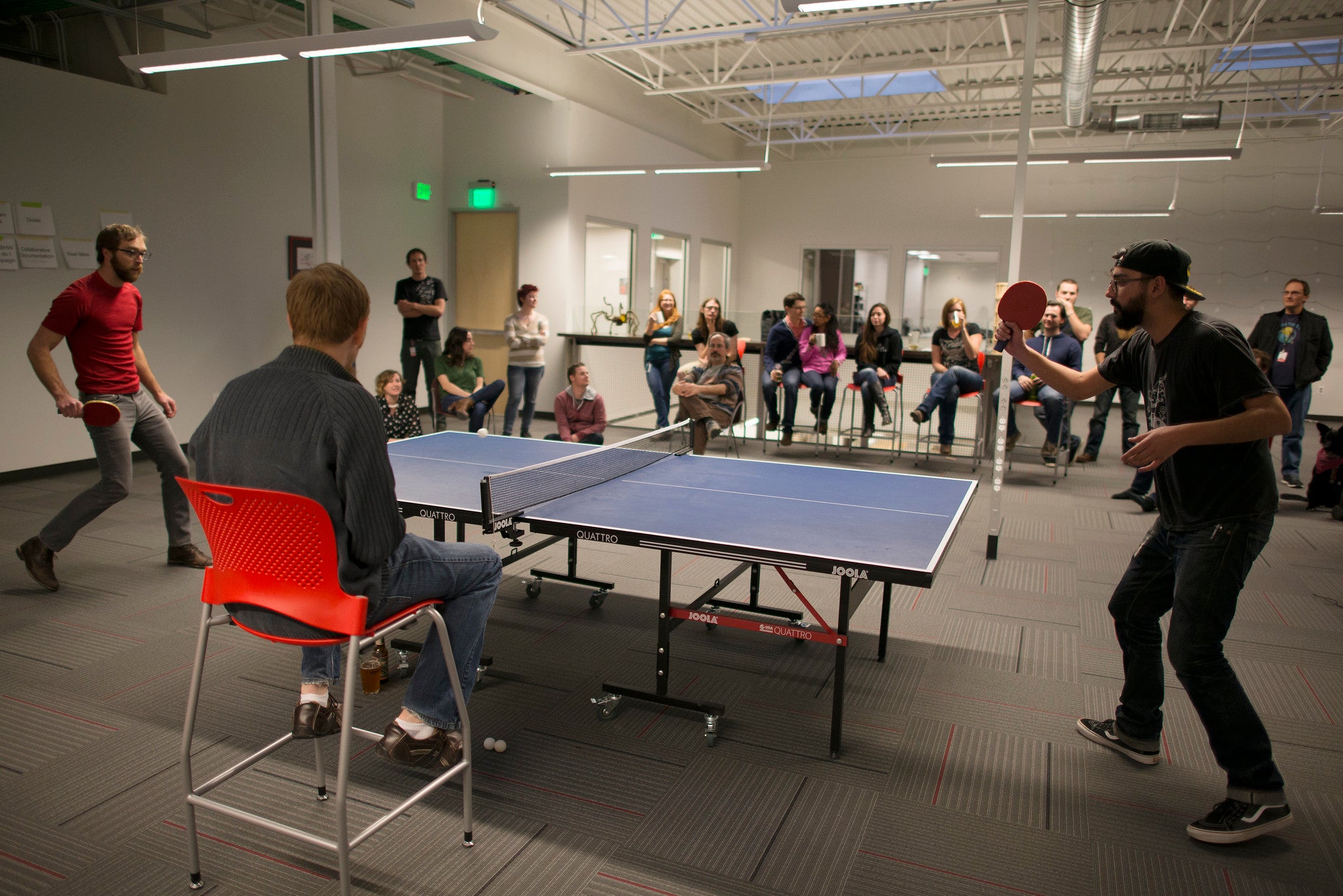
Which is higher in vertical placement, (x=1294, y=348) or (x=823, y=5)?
(x=823, y=5)

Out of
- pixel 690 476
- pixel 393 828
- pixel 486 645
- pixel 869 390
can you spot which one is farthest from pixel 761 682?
pixel 869 390

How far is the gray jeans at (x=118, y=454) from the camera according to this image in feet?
12.3

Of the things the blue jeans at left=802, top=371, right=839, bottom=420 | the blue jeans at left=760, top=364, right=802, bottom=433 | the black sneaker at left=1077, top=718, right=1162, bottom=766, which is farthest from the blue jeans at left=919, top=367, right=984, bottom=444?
the black sneaker at left=1077, top=718, right=1162, bottom=766

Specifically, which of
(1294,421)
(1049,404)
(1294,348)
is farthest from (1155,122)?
(1049,404)

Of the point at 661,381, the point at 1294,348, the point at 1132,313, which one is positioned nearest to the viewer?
the point at 1132,313

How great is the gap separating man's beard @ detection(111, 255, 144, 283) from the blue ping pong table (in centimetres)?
142

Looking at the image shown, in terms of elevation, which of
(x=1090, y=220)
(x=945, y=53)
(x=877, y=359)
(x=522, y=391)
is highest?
(x=945, y=53)

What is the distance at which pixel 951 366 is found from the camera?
733 cm

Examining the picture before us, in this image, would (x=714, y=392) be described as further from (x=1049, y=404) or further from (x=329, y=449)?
(x=329, y=449)

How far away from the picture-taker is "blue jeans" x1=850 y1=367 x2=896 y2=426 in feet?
24.5

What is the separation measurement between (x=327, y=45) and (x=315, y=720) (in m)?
3.78

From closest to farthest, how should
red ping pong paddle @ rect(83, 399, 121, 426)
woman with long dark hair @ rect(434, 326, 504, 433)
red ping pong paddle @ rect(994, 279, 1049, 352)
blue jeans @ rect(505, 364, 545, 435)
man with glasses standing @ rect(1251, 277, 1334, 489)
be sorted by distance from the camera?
red ping pong paddle @ rect(994, 279, 1049, 352) < red ping pong paddle @ rect(83, 399, 121, 426) < man with glasses standing @ rect(1251, 277, 1334, 489) < woman with long dark hair @ rect(434, 326, 504, 433) < blue jeans @ rect(505, 364, 545, 435)

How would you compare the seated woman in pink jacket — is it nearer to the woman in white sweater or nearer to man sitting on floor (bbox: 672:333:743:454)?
man sitting on floor (bbox: 672:333:743:454)

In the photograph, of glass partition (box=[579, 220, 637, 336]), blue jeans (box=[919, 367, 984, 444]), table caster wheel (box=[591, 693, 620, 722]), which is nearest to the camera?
table caster wheel (box=[591, 693, 620, 722])
